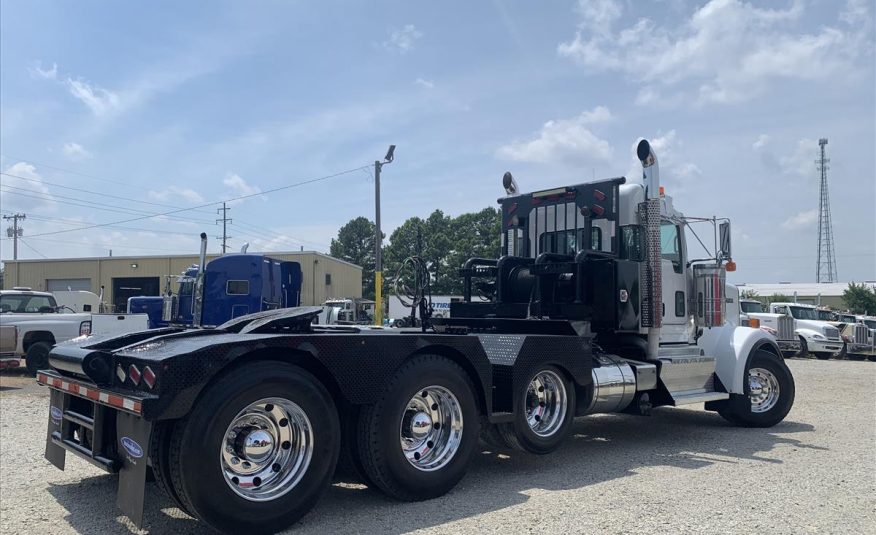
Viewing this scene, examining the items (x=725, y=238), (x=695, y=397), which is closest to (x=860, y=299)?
(x=725, y=238)

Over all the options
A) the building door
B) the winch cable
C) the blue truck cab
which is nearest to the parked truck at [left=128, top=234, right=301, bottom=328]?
the blue truck cab

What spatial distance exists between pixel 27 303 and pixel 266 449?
14.0 metres

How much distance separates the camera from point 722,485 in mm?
5734

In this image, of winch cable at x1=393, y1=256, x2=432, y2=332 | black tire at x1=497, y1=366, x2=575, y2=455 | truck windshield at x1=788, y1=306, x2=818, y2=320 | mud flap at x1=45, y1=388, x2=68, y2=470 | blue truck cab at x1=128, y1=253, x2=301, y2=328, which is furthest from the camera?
truck windshield at x1=788, y1=306, x2=818, y2=320

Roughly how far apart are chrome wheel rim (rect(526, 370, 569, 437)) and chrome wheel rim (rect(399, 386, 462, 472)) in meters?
1.15

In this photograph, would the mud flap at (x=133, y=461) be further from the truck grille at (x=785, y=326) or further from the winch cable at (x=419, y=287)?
the truck grille at (x=785, y=326)

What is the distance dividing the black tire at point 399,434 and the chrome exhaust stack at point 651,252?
316 centimetres

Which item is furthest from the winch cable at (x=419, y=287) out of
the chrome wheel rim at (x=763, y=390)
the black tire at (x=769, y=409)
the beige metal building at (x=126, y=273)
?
the beige metal building at (x=126, y=273)

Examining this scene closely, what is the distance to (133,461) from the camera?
4141mm

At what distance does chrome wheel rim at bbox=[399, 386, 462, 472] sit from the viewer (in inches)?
207

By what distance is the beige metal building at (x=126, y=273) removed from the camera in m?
43.3

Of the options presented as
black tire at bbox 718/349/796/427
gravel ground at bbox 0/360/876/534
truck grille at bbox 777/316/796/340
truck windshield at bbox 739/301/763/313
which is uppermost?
truck windshield at bbox 739/301/763/313

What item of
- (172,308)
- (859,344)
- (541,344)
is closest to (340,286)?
(172,308)

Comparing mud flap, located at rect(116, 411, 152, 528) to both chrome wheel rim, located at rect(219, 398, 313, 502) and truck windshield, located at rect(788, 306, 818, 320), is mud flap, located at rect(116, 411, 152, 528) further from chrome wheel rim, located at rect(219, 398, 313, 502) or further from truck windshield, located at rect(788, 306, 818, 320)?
truck windshield, located at rect(788, 306, 818, 320)
